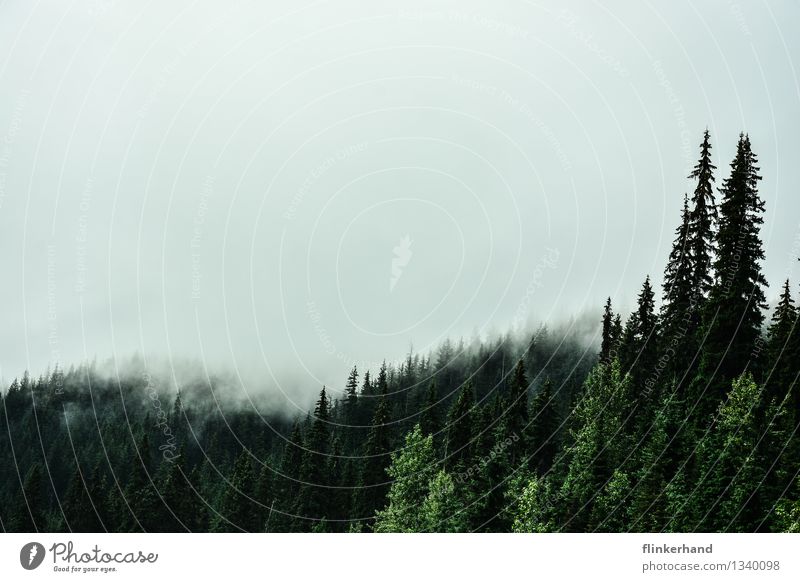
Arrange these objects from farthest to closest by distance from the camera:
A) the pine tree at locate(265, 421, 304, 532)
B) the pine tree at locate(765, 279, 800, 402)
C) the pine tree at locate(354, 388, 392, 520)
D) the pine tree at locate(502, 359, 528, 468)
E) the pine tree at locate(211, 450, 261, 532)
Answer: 1. the pine tree at locate(211, 450, 261, 532)
2. the pine tree at locate(265, 421, 304, 532)
3. the pine tree at locate(354, 388, 392, 520)
4. the pine tree at locate(502, 359, 528, 468)
5. the pine tree at locate(765, 279, 800, 402)

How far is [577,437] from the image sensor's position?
73.2 m

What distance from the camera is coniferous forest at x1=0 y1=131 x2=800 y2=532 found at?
60750 millimetres

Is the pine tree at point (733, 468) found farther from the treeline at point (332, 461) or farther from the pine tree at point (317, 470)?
the pine tree at point (317, 470)

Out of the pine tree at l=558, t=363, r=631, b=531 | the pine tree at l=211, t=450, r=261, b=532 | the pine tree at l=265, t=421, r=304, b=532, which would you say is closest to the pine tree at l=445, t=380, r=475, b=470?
the pine tree at l=558, t=363, r=631, b=531

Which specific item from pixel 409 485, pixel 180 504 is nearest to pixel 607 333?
pixel 409 485

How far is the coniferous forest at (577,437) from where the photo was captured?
6075 cm

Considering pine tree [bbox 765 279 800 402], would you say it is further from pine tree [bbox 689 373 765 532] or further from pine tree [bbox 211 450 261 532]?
pine tree [bbox 211 450 261 532]

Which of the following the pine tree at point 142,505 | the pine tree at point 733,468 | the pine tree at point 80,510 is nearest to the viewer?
the pine tree at point 733,468

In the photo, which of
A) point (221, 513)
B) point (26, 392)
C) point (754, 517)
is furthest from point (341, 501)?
point (26, 392)

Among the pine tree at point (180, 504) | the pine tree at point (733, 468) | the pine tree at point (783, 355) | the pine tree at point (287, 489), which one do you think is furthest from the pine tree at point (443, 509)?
the pine tree at point (180, 504)

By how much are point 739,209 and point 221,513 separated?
7011 cm

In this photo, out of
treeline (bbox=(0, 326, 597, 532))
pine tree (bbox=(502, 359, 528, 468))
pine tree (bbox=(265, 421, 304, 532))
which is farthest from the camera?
pine tree (bbox=(265, 421, 304, 532))

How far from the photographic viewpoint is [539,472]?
7962cm
